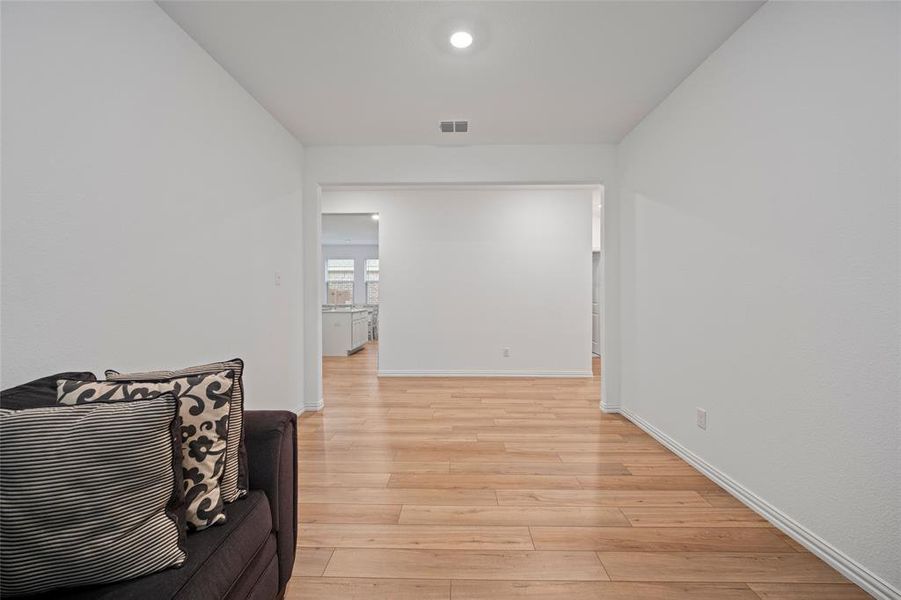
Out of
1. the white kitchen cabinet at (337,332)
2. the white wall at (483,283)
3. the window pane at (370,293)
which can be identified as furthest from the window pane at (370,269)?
the white wall at (483,283)

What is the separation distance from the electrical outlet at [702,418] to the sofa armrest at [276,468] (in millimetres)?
2446

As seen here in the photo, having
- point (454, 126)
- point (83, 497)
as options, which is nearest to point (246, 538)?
point (83, 497)

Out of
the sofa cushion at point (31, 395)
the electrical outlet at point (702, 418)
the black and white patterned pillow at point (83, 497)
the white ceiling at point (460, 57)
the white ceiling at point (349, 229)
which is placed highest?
the white ceiling at point (349, 229)

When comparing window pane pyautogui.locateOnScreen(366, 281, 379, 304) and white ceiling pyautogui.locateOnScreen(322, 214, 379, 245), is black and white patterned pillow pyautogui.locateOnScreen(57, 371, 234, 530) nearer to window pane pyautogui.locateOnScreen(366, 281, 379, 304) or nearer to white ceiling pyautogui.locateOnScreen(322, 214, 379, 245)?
white ceiling pyautogui.locateOnScreen(322, 214, 379, 245)

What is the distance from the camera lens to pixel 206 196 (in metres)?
2.35

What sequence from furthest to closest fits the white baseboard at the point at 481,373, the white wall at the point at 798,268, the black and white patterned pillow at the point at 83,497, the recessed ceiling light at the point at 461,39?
1. the white baseboard at the point at 481,373
2. the recessed ceiling light at the point at 461,39
3. the white wall at the point at 798,268
4. the black and white patterned pillow at the point at 83,497

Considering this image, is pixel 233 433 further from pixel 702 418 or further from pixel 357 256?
pixel 357 256

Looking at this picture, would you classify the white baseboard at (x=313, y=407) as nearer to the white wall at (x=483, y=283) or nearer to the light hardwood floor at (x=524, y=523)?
the light hardwood floor at (x=524, y=523)

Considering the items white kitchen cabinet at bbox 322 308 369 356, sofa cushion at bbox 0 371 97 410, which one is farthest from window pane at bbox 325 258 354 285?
sofa cushion at bbox 0 371 97 410

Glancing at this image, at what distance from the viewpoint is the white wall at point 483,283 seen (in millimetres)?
5441

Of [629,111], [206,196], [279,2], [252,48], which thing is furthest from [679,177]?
[206,196]

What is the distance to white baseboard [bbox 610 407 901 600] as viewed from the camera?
4.86 feet

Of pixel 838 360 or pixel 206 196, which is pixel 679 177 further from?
pixel 206 196

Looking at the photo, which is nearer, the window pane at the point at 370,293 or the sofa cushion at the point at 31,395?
the sofa cushion at the point at 31,395
